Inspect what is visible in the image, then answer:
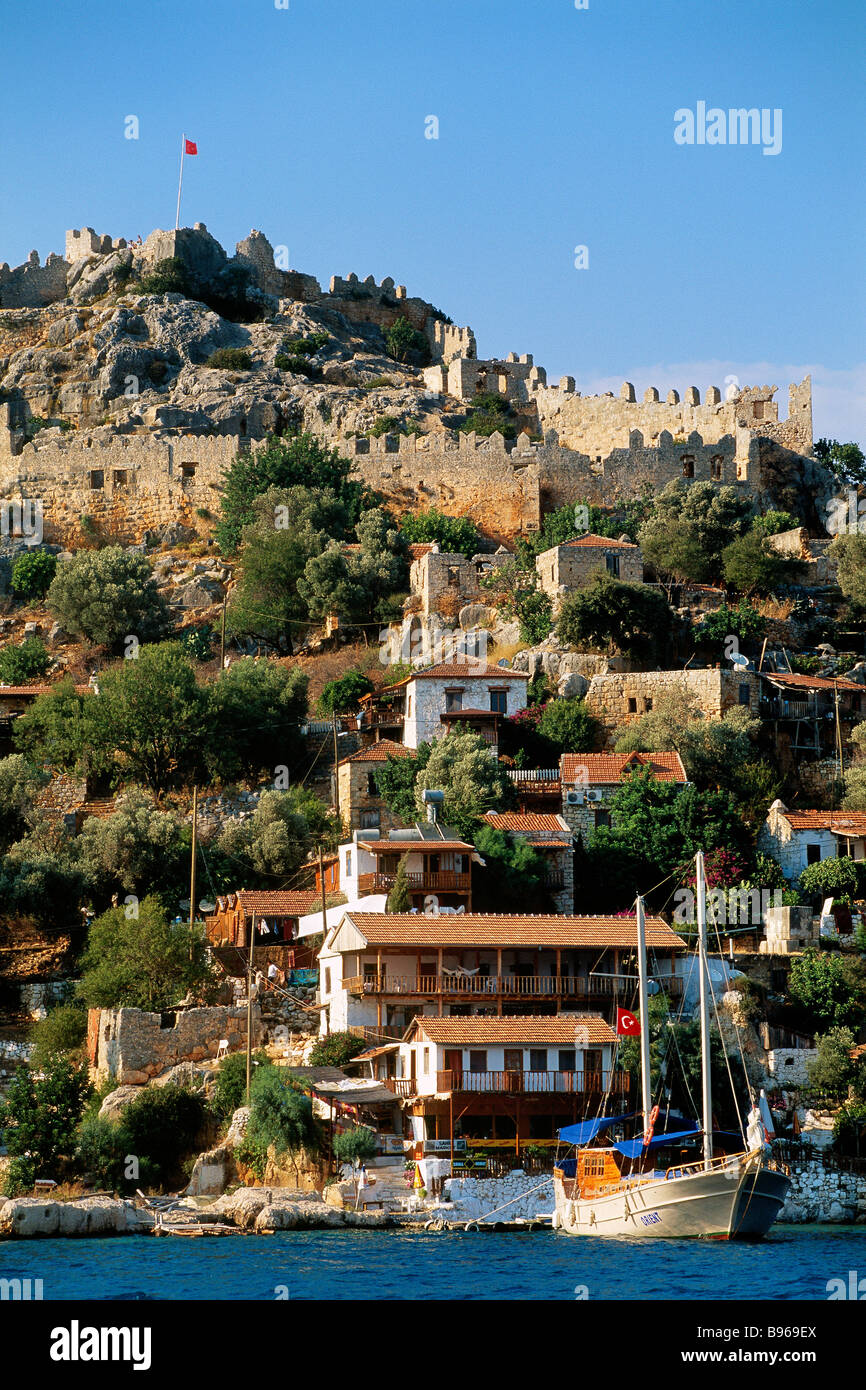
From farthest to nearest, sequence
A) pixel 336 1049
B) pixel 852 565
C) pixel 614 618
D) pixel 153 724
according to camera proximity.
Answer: pixel 852 565 < pixel 614 618 < pixel 153 724 < pixel 336 1049

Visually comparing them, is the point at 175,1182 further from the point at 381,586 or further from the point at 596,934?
the point at 381,586

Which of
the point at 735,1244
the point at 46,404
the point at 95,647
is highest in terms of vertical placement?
the point at 46,404

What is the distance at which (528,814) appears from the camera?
4350 cm

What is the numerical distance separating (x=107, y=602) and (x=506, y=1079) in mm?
27905

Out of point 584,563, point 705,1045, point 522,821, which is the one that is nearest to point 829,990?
point 705,1045

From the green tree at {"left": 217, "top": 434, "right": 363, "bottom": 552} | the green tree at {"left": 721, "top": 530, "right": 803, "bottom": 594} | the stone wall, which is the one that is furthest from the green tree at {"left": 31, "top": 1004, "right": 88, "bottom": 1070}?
the green tree at {"left": 217, "top": 434, "right": 363, "bottom": 552}

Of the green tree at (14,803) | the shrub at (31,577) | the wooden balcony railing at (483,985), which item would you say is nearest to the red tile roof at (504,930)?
the wooden balcony railing at (483,985)

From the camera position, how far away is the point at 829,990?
37625mm

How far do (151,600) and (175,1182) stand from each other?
1091 inches

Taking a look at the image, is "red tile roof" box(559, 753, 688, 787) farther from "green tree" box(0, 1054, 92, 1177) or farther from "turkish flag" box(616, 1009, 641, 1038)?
"green tree" box(0, 1054, 92, 1177)

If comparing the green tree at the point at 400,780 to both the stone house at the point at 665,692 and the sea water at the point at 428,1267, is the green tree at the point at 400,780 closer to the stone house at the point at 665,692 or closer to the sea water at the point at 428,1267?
the stone house at the point at 665,692

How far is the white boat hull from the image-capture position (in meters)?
29.4

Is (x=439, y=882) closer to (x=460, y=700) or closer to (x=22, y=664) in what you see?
(x=460, y=700)
